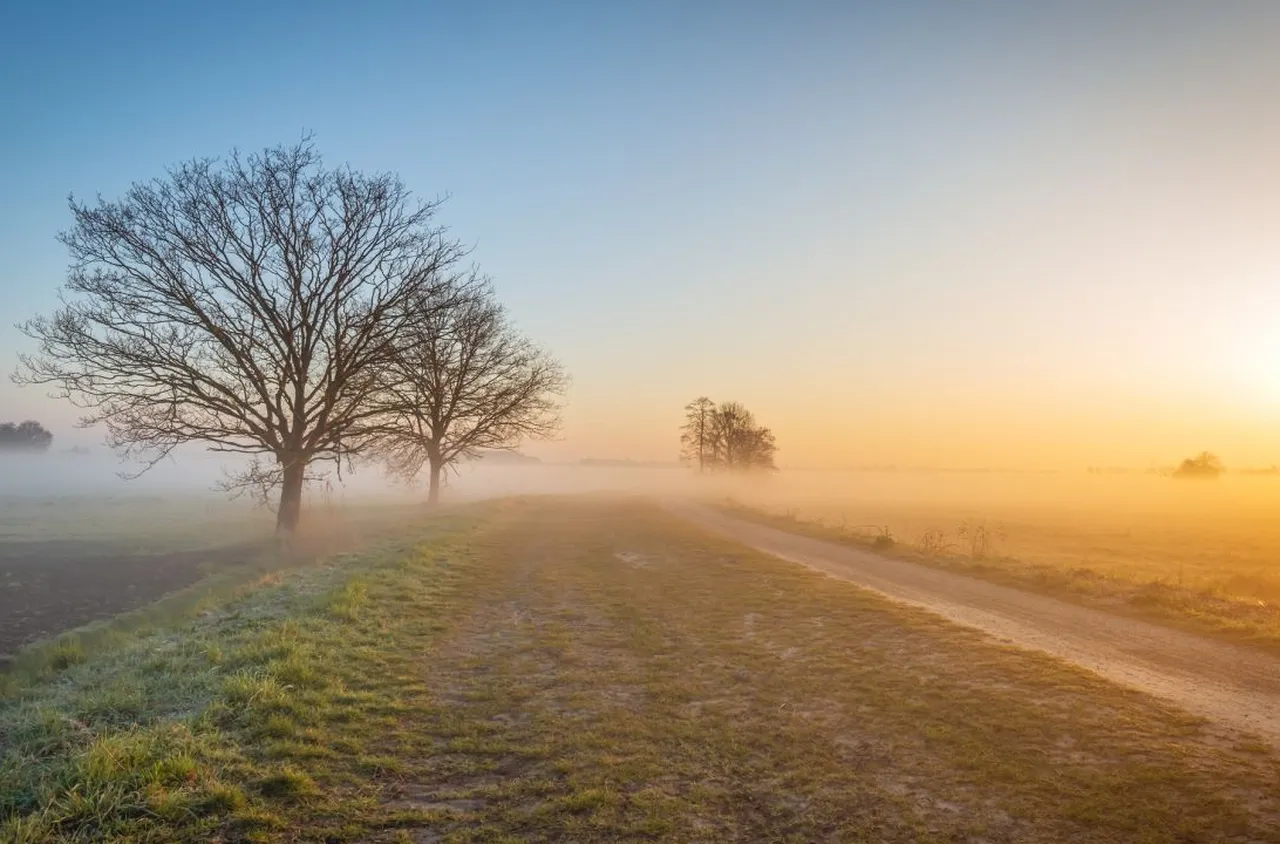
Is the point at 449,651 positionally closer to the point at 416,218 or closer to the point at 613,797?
the point at 613,797

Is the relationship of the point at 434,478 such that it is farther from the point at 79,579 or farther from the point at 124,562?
the point at 79,579

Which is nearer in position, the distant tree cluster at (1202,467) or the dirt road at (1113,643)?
the dirt road at (1113,643)

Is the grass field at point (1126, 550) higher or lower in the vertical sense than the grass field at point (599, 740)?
lower

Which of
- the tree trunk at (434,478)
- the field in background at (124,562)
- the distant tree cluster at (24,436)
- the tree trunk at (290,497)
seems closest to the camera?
the field in background at (124,562)

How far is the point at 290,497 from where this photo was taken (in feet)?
76.5

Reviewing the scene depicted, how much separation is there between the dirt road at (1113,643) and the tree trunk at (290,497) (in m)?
17.7

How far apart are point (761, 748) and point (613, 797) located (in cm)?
177

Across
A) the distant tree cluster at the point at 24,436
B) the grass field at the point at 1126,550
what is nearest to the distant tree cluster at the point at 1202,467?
the grass field at the point at 1126,550

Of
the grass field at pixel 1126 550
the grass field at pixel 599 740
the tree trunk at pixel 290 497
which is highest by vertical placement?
the tree trunk at pixel 290 497

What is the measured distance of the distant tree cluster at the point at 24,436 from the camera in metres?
101

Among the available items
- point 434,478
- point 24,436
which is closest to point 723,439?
point 434,478

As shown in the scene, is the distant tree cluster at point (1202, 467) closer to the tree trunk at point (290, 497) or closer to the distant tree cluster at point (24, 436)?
the tree trunk at point (290, 497)

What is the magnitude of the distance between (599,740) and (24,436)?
137 metres

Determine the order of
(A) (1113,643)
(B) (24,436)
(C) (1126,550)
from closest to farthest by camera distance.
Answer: (A) (1113,643) < (C) (1126,550) < (B) (24,436)
